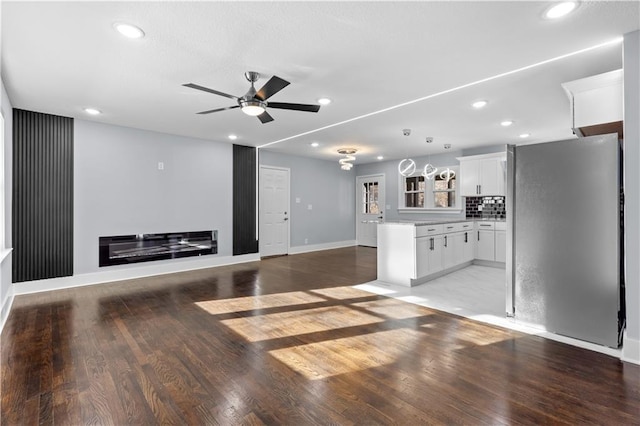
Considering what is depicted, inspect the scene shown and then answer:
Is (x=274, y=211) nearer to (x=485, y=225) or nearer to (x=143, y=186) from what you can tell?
(x=143, y=186)

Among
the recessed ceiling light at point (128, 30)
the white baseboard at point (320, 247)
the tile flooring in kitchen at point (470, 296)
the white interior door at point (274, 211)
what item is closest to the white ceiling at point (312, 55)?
the recessed ceiling light at point (128, 30)

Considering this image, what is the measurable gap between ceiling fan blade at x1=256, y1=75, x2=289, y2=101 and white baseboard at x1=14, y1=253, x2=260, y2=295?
4.02 meters

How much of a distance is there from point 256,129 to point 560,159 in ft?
14.3

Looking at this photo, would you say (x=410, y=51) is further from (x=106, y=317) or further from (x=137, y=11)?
(x=106, y=317)

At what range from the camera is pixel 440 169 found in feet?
26.5

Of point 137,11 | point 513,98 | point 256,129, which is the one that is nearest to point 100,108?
point 256,129

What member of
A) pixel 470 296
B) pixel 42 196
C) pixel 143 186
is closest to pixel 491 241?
pixel 470 296

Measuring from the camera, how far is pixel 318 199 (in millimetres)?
9062

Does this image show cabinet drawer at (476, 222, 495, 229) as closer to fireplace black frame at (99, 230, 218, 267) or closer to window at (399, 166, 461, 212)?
window at (399, 166, 461, 212)

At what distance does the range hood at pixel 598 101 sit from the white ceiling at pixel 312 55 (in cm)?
23

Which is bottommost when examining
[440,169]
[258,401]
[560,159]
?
[258,401]

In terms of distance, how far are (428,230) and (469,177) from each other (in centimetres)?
300

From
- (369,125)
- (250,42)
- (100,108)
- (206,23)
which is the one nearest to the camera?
(206,23)

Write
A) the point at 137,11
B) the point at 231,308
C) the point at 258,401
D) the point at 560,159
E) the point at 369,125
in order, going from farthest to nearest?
the point at 369,125, the point at 231,308, the point at 560,159, the point at 137,11, the point at 258,401
